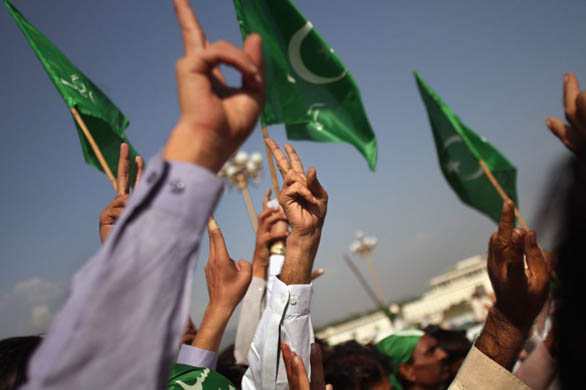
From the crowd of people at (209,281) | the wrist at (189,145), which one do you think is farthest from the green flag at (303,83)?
the wrist at (189,145)

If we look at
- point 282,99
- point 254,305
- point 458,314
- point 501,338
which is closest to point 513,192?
point 282,99

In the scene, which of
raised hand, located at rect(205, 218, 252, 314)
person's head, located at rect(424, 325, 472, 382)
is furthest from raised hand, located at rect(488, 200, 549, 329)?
person's head, located at rect(424, 325, 472, 382)

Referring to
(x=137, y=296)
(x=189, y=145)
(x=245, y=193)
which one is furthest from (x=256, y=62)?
(x=245, y=193)

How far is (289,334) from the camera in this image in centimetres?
199

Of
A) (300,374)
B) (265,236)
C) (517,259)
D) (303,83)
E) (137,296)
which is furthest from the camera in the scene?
(303,83)

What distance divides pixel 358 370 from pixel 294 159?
203 centimetres

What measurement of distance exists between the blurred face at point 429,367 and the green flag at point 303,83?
206cm

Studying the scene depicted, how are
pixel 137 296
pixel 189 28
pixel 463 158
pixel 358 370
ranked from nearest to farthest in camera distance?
1. pixel 137 296
2. pixel 189 28
3. pixel 358 370
4. pixel 463 158

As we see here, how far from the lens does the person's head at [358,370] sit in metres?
3.46

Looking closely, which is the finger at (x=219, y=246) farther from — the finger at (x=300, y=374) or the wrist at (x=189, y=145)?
the wrist at (x=189, y=145)

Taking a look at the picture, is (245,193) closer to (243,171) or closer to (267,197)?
(243,171)

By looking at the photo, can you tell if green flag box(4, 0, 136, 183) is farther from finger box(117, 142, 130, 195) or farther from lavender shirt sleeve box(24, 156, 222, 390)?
lavender shirt sleeve box(24, 156, 222, 390)

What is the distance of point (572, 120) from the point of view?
2.26 metres

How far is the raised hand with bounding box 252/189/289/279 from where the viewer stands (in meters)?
2.89
